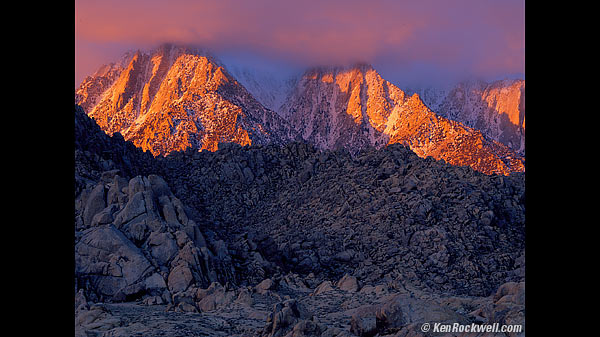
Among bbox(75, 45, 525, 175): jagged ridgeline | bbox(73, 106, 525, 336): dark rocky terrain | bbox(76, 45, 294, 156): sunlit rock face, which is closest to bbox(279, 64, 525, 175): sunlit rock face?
bbox(75, 45, 525, 175): jagged ridgeline

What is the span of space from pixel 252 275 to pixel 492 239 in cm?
1700

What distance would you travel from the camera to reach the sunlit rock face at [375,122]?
4734 inches

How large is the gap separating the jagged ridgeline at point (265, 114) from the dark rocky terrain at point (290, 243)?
3899 cm

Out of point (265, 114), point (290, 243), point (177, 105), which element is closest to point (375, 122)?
point (265, 114)

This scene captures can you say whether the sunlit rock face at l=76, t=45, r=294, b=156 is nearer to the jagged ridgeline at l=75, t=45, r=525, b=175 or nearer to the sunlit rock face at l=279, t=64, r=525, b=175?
the jagged ridgeline at l=75, t=45, r=525, b=175

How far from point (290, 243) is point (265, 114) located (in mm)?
85718

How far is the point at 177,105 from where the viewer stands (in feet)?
360

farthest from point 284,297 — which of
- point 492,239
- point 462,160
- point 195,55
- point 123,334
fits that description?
point 195,55

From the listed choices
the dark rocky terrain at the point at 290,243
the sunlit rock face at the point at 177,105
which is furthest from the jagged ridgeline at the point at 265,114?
the dark rocky terrain at the point at 290,243

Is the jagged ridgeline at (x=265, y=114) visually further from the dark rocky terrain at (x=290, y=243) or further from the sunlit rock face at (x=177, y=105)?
the dark rocky terrain at (x=290, y=243)

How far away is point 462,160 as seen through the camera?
379ft
